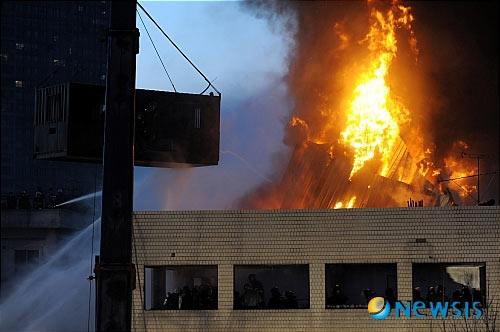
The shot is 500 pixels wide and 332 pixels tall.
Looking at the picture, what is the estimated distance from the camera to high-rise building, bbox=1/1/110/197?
8994 centimetres

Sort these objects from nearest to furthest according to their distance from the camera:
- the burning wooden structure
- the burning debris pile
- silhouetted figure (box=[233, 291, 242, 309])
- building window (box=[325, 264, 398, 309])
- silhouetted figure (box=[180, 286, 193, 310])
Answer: the burning wooden structure, silhouetted figure (box=[233, 291, 242, 309]), silhouetted figure (box=[180, 286, 193, 310]), building window (box=[325, 264, 398, 309]), the burning debris pile

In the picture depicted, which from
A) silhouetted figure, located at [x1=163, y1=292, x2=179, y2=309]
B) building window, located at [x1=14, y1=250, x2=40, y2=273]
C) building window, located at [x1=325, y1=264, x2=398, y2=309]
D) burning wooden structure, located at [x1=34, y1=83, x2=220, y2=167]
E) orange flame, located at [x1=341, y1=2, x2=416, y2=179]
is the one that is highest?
orange flame, located at [x1=341, y1=2, x2=416, y2=179]

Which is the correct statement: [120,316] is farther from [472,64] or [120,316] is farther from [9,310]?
[472,64]

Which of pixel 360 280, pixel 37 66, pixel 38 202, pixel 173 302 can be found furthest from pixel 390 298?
pixel 37 66

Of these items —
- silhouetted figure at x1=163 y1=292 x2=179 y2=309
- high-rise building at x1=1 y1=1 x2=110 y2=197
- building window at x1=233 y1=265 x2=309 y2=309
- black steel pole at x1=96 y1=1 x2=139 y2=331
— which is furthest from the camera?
high-rise building at x1=1 y1=1 x2=110 y2=197

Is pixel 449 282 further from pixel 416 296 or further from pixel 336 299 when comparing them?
pixel 336 299

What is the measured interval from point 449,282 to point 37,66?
72238 millimetres

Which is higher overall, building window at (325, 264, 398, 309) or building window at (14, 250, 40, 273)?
building window at (14, 250, 40, 273)

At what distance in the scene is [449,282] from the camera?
91.7 feet

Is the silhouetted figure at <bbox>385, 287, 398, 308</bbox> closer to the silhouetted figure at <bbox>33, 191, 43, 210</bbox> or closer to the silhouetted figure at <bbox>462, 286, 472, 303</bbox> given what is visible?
the silhouetted figure at <bbox>462, 286, 472, 303</bbox>

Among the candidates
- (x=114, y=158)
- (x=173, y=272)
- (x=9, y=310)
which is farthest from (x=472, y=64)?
(x=114, y=158)

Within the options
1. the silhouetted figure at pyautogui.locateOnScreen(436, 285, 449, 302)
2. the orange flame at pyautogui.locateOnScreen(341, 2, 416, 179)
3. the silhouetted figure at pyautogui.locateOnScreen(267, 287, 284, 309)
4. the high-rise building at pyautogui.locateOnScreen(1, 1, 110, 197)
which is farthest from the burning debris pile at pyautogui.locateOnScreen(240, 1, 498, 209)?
the high-rise building at pyautogui.locateOnScreen(1, 1, 110, 197)

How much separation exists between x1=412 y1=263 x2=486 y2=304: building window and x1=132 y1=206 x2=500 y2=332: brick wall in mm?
661

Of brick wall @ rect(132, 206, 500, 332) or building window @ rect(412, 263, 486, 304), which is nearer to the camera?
brick wall @ rect(132, 206, 500, 332)
